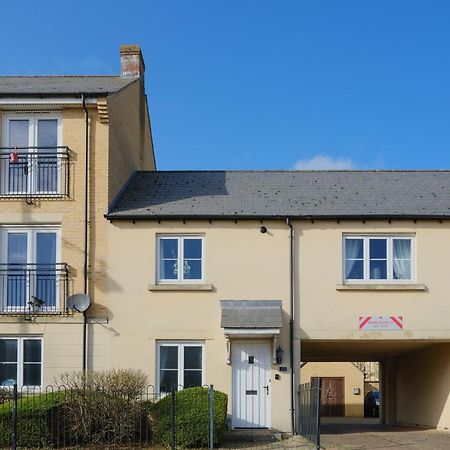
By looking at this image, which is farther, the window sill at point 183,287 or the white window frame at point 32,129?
the white window frame at point 32,129

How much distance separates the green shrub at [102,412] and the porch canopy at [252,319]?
3.08 metres

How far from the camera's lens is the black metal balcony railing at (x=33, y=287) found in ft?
69.9

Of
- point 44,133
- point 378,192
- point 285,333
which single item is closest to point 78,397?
point 285,333

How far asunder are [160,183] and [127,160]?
1.33 m

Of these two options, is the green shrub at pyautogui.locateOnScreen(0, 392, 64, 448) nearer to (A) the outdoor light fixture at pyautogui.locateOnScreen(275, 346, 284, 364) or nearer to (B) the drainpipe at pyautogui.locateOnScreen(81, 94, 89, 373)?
(B) the drainpipe at pyautogui.locateOnScreen(81, 94, 89, 373)

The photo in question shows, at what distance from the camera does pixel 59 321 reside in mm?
21141

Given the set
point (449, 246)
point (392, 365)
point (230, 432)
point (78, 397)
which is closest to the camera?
point (78, 397)

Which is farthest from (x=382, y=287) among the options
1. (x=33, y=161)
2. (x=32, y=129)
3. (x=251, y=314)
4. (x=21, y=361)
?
(x=32, y=129)

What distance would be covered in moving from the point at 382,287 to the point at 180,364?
5.62 meters

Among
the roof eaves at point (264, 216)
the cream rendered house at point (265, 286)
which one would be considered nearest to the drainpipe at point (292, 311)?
the cream rendered house at point (265, 286)

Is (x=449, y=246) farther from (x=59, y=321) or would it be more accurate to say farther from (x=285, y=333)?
(x=59, y=321)

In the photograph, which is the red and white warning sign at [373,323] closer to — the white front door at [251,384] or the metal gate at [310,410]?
the metal gate at [310,410]

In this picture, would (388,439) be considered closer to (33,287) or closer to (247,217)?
(247,217)

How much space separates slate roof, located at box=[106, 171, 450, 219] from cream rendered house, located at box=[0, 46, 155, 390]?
112 centimetres
